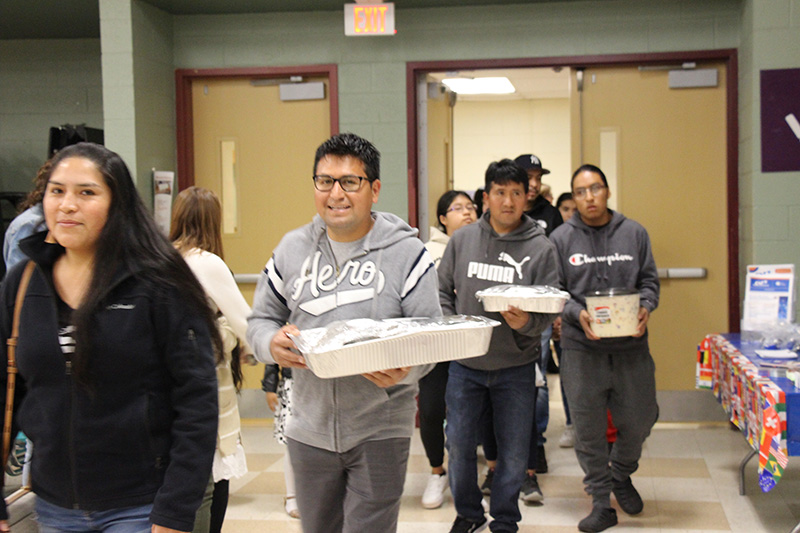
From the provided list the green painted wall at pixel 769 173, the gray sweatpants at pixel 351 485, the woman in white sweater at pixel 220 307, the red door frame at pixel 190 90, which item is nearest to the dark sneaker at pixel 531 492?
the woman in white sweater at pixel 220 307

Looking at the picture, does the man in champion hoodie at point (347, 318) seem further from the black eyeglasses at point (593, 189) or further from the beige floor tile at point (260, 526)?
the black eyeglasses at point (593, 189)

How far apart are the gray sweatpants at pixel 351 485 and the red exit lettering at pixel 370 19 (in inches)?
138

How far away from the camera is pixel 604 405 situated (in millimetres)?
3660

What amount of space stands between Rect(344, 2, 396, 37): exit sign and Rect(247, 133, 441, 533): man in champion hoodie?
3.11 m

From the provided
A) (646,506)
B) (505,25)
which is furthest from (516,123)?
(646,506)

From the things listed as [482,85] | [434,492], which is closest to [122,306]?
[434,492]

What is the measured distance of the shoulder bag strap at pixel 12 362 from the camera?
68.4 inches

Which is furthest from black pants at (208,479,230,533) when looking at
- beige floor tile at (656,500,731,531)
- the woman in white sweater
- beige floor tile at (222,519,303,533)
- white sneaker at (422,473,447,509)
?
beige floor tile at (656,500,731,531)

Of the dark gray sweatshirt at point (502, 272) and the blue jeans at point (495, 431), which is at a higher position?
the dark gray sweatshirt at point (502, 272)

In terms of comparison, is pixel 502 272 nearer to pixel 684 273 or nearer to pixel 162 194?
pixel 684 273

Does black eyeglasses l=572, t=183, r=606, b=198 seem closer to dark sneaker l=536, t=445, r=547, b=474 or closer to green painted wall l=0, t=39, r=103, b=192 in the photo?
dark sneaker l=536, t=445, r=547, b=474

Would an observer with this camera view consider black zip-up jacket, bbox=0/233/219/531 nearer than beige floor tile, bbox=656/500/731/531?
Yes

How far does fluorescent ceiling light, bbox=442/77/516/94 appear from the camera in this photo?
909 cm

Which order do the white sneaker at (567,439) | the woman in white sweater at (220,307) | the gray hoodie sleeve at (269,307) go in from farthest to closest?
the white sneaker at (567,439) → the woman in white sweater at (220,307) → the gray hoodie sleeve at (269,307)
